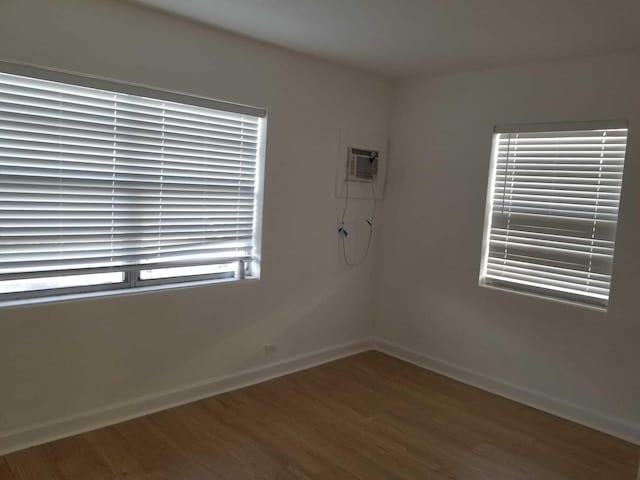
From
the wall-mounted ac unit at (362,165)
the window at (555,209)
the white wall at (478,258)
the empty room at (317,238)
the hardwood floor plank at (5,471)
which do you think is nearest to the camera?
the hardwood floor plank at (5,471)

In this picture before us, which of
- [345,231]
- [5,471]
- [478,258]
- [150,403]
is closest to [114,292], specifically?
[150,403]

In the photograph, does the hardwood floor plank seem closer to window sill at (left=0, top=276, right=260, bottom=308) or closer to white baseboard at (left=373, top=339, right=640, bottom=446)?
window sill at (left=0, top=276, right=260, bottom=308)

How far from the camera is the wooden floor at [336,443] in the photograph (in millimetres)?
2686

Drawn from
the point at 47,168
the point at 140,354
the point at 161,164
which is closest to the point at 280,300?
the point at 140,354

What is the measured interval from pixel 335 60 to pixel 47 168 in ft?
7.15

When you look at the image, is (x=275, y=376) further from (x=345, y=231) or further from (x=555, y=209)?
(x=555, y=209)

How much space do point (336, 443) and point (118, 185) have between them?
1961 mm

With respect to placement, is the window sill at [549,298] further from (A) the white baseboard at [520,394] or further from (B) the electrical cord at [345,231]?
(B) the electrical cord at [345,231]

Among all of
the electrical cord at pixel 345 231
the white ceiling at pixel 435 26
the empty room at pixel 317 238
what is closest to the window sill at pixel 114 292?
the empty room at pixel 317 238

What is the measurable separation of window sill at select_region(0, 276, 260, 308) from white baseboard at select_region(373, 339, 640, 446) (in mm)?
1584

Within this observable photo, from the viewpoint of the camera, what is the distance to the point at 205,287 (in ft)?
11.3

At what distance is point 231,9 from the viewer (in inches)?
113

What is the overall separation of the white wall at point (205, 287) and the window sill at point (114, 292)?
0.13 feet

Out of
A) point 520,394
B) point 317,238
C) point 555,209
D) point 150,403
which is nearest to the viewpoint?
point 150,403
